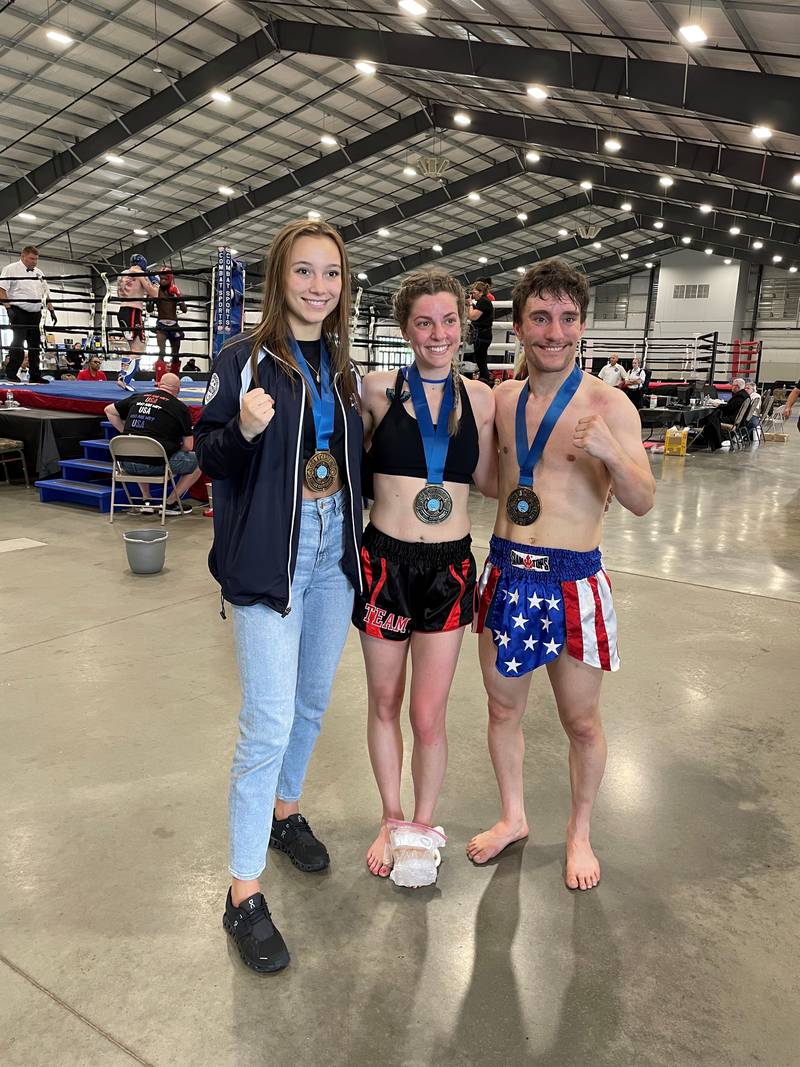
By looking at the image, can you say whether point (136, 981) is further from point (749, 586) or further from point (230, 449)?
point (749, 586)

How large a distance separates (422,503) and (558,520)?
0.33 m

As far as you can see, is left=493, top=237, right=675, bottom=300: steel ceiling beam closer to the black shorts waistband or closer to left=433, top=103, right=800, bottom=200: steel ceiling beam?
left=433, top=103, right=800, bottom=200: steel ceiling beam

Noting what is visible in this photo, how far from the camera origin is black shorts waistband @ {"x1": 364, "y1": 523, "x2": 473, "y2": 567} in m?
1.76

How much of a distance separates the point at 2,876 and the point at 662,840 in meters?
1.75

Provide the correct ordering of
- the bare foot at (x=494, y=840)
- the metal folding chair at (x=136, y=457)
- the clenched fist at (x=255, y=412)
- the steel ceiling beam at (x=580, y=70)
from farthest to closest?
1. the steel ceiling beam at (x=580, y=70)
2. the metal folding chair at (x=136, y=457)
3. the bare foot at (x=494, y=840)
4. the clenched fist at (x=255, y=412)

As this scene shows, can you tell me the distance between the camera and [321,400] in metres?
1.59

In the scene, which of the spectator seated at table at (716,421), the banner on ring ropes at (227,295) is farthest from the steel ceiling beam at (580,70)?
the banner on ring ropes at (227,295)

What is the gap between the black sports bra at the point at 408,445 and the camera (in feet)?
5.69

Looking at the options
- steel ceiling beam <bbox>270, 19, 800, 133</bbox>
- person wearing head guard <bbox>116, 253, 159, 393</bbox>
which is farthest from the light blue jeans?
steel ceiling beam <bbox>270, 19, 800, 133</bbox>

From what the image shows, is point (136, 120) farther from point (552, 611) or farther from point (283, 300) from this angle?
point (552, 611)

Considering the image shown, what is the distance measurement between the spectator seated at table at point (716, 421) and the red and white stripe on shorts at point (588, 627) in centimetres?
1276

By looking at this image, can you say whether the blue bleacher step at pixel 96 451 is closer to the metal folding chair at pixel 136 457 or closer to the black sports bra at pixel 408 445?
the metal folding chair at pixel 136 457

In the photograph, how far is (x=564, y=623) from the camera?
5.89 feet

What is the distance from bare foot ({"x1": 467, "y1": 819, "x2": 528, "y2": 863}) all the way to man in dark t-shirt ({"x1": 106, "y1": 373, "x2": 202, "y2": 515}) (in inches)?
163
